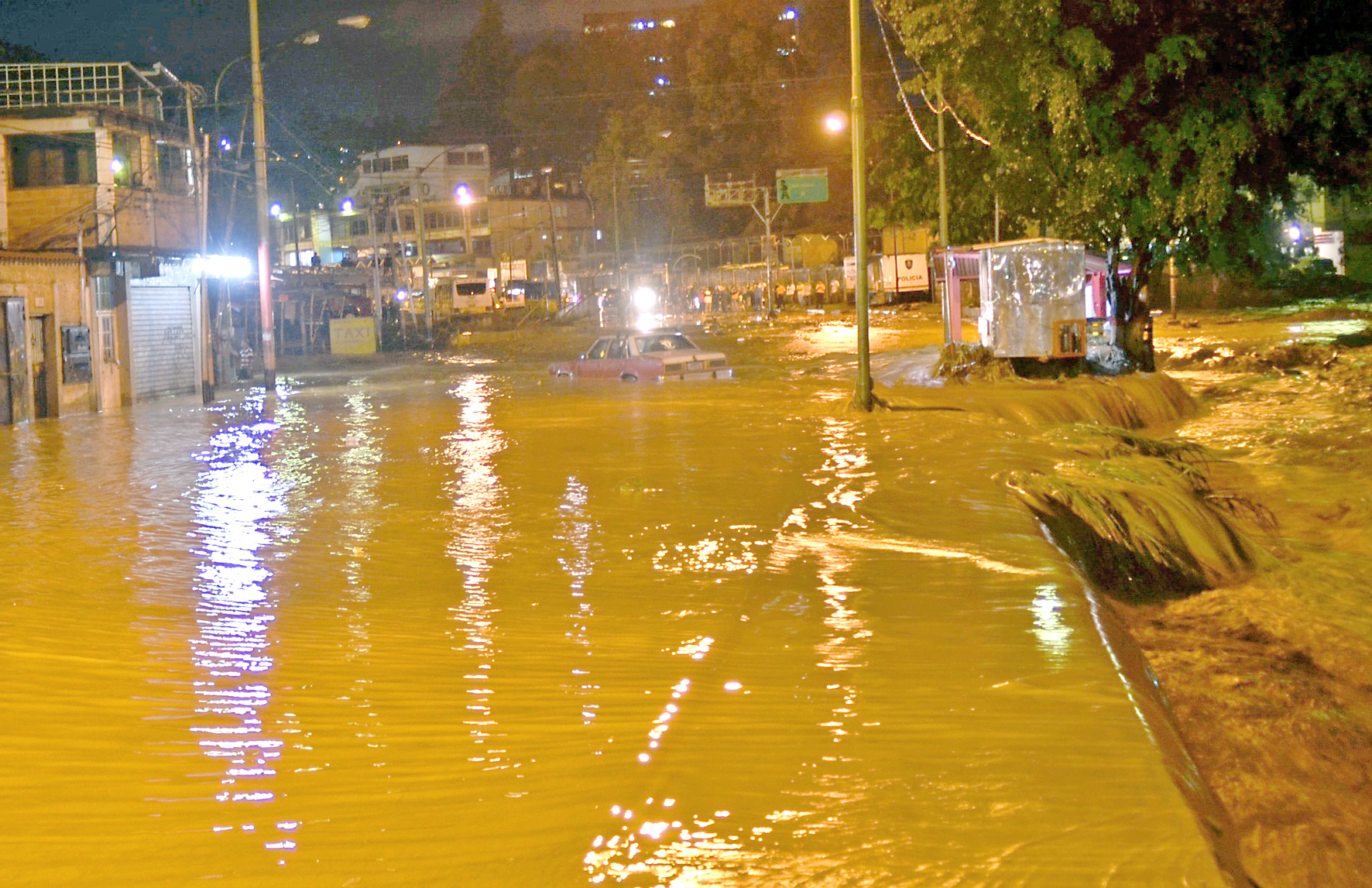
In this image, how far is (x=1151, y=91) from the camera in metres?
23.7

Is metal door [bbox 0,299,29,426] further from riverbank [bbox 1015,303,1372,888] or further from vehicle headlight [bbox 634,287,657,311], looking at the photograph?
vehicle headlight [bbox 634,287,657,311]

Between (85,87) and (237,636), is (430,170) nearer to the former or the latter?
(85,87)

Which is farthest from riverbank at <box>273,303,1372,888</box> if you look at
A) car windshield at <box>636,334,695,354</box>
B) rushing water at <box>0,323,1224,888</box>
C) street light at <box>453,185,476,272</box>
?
street light at <box>453,185,476,272</box>

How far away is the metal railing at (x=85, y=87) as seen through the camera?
31891mm

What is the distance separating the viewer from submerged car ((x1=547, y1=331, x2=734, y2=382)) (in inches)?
1117

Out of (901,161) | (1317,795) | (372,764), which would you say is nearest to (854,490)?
(1317,795)

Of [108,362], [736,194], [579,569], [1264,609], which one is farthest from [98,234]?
[736,194]

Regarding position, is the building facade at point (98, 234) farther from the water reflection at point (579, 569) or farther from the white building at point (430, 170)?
the white building at point (430, 170)

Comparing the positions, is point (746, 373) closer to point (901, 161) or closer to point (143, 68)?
point (901, 161)

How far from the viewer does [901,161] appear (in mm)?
37344

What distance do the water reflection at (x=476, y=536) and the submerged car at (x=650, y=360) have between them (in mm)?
6296

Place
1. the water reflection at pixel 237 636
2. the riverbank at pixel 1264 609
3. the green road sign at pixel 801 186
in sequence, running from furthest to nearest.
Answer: the green road sign at pixel 801 186, the riverbank at pixel 1264 609, the water reflection at pixel 237 636

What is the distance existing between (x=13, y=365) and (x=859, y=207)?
16304 mm

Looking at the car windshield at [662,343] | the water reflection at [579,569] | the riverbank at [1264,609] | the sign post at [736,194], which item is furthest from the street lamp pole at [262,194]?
the sign post at [736,194]
